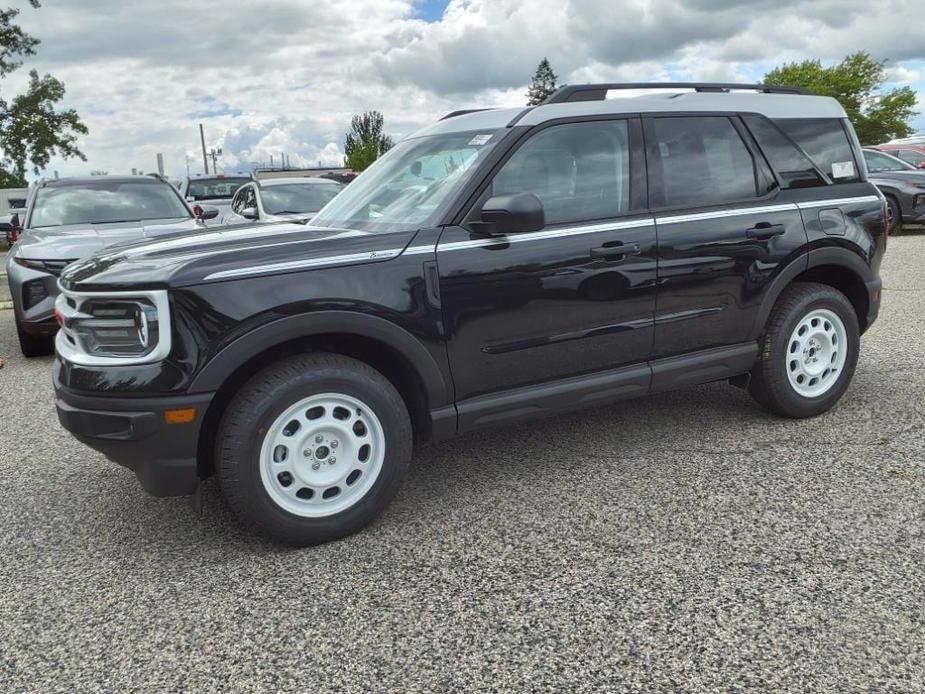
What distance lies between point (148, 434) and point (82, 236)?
487cm

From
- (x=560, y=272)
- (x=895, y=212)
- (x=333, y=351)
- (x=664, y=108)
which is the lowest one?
(x=895, y=212)

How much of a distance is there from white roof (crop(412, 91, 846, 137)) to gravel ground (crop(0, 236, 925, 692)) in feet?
5.60

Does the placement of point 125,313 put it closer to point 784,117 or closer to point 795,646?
point 795,646

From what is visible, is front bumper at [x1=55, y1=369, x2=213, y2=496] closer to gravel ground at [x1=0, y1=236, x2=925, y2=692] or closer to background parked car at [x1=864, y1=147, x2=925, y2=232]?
gravel ground at [x1=0, y1=236, x2=925, y2=692]

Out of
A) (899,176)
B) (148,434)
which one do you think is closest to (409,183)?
(148,434)

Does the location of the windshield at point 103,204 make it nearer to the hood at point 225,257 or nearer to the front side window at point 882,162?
the hood at point 225,257

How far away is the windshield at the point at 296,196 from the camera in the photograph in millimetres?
10000

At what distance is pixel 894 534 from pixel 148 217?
23.4 feet

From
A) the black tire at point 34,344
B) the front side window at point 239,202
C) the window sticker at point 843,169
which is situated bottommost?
the black tire at point 34,344

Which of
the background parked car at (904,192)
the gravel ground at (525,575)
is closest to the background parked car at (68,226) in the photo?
the gravel ground at (525,575)

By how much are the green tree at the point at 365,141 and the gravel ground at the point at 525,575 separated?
74.8 m

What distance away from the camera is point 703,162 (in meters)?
4.09

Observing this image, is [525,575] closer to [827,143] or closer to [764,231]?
[764,231]

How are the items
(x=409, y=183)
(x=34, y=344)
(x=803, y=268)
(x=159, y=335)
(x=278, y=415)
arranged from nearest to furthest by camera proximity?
→ (x=159, y=335), (x=278, y=415), (x=409, y=183), (x=803, y=268), (x=34, y=344)
